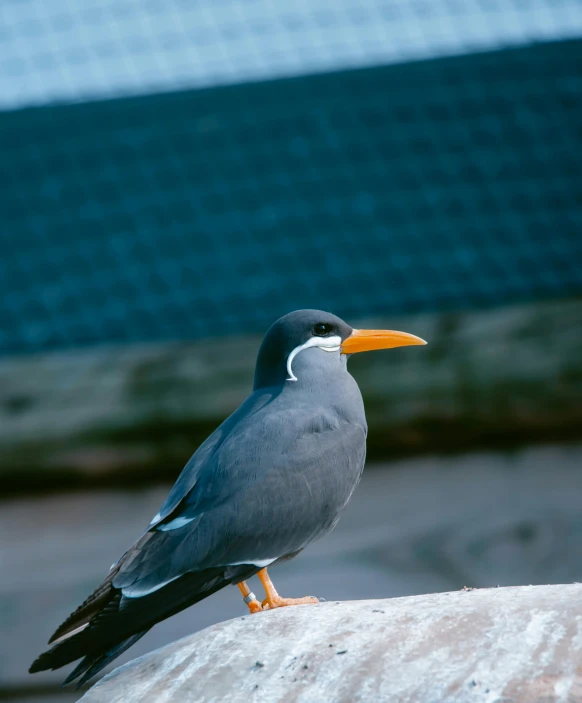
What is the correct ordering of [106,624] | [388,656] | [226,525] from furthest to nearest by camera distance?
1. [226,525]
2. [106,624]
3. [388,656]

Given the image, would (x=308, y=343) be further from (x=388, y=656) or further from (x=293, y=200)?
(x=293, y=200)

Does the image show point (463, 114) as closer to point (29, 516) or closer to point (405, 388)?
point (405, 388)

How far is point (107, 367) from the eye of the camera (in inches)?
117

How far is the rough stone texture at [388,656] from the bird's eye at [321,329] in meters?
0.74

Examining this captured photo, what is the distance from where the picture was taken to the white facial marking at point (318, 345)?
2.44 m

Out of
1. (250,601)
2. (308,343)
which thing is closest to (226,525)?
(250,601)

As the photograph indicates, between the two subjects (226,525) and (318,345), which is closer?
(226,525)

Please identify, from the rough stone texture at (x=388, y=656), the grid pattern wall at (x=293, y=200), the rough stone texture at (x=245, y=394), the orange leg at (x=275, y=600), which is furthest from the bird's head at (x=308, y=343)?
the grid pattern wall at (x=293, y=200)

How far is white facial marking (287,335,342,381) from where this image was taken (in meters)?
2.44

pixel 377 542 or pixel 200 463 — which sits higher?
pixel 200 463

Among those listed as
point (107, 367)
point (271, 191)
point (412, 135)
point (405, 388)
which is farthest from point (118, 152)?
point (405, 388)

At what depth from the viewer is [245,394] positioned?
281 centimetres

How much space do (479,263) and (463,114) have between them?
1.27 m

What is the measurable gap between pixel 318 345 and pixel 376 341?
13 centimetres
